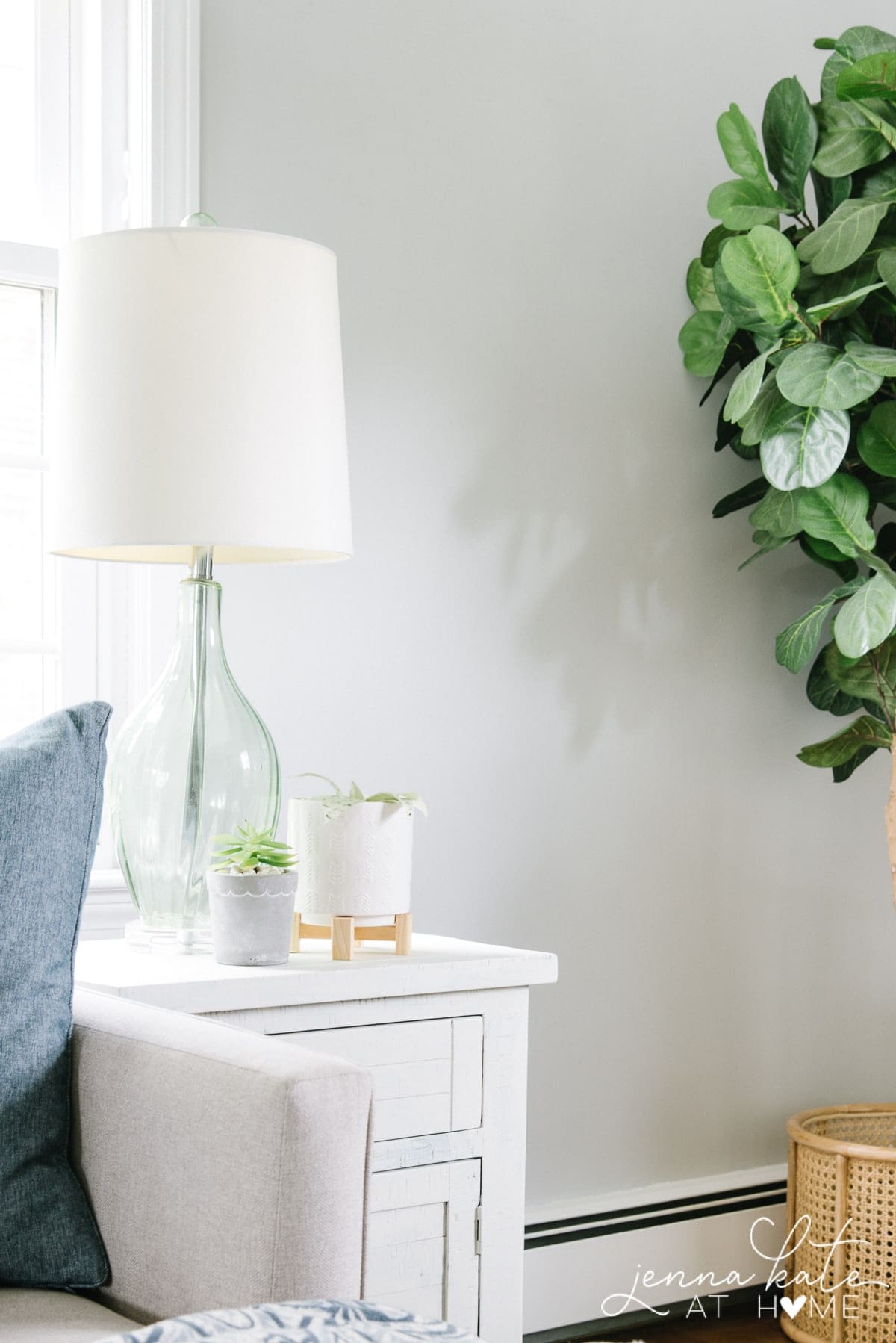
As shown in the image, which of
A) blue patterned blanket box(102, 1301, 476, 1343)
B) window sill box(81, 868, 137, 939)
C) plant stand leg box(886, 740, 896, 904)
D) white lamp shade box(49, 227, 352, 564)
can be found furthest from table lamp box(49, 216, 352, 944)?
plant stand leg box(886, 740, 896, 904)

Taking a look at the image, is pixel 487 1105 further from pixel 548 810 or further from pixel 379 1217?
pixel 548 810

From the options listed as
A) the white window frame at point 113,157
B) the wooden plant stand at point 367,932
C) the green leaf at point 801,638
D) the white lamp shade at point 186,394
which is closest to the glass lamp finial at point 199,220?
the white lamp shade at point 186,394

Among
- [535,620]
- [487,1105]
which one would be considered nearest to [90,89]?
[535,620]

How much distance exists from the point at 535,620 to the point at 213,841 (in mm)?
905

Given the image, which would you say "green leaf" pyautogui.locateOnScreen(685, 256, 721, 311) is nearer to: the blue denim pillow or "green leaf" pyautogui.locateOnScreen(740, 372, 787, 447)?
"green leaf" pyautogui.locateOnScreen(740, 372, 787, 447)

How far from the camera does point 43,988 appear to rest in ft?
3.72

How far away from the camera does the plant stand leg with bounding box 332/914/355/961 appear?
1.51 metres

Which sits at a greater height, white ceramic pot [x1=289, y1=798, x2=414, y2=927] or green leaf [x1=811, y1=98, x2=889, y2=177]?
green leaf [x1=811, y1=98, x2=889, y2=177]

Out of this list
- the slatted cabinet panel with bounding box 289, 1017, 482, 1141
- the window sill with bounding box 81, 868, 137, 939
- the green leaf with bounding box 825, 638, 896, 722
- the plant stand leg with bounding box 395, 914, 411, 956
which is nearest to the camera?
the slatted cabinet panel with bounding box 289, 1017, 482, 1141

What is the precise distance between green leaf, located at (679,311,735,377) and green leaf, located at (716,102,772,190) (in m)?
0.22

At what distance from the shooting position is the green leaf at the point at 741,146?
2.11m

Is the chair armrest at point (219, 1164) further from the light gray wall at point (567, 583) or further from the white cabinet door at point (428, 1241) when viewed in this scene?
the light gray wall at point (567, 583)

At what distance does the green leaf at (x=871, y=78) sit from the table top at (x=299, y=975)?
1.26m

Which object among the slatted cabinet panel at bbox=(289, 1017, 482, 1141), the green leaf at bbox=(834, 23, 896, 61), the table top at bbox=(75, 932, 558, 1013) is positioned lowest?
the slatted cabinet panel at bbox=(289, 1017, 482, 1141)
